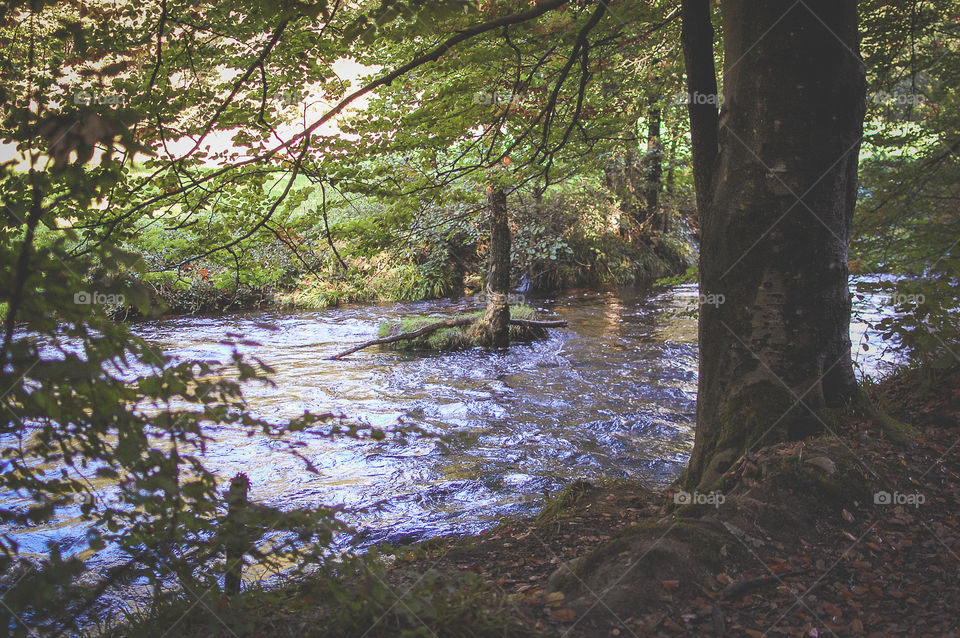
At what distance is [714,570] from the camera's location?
2.74 metres

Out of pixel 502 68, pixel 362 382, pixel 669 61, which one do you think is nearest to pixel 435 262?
pixel 362 382

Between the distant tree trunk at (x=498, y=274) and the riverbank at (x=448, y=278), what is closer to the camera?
the distant tree trunk at (x=498, y=274)

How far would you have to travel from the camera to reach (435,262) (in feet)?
57.6

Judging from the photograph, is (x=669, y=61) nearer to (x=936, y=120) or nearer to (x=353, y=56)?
(x=936, y=120)

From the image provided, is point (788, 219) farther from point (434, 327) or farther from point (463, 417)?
point (434, 327)

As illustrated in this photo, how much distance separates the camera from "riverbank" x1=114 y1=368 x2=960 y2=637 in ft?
7.43

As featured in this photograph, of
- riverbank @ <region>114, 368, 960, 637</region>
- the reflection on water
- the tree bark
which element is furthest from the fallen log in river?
the tree bark

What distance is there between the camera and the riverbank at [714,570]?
227 cm

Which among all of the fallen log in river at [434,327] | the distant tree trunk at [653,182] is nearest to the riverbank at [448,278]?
the distant tree trunk at [653,182]

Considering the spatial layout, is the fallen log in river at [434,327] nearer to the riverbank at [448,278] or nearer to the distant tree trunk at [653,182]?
the riverbank at [448,278]

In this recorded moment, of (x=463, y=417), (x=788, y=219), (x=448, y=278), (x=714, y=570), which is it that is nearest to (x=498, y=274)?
(x=463, y=417)

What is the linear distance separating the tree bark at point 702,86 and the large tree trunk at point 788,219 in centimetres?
21

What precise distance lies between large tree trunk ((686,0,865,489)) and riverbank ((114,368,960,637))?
34 centimetres

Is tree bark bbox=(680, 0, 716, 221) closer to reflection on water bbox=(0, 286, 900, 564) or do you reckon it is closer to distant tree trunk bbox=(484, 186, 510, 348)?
reflection on water bbox=(0, 286, 900, 564)
